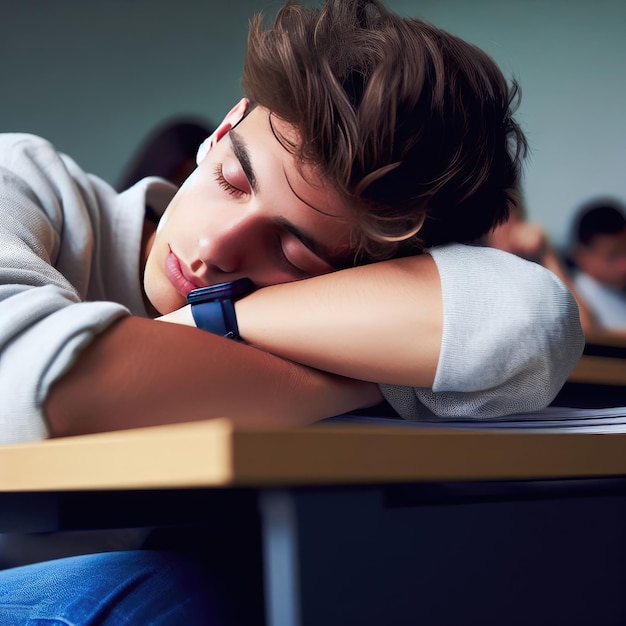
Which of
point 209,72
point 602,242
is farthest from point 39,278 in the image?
point 209,72

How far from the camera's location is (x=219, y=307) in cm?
65

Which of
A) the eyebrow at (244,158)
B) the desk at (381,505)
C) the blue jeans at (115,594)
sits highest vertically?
the eyebrow at (244,158)

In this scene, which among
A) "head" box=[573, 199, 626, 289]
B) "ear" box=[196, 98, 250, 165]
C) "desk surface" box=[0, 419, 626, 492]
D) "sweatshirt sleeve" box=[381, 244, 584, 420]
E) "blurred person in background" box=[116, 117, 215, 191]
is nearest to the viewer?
A: "desk surface" box=[0, 419, 626, 492]

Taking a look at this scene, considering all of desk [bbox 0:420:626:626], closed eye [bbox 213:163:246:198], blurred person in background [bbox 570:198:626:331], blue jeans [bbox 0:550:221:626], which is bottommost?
blurred person in background [bbox 570:198:626:331]

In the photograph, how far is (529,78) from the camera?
3.21 metres

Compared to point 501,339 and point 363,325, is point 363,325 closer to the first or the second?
point 363,325

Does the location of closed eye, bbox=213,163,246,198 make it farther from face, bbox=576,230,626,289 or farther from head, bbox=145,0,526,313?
face, bbox=576,230,626,289

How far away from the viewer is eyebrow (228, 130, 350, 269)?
2.37 feet

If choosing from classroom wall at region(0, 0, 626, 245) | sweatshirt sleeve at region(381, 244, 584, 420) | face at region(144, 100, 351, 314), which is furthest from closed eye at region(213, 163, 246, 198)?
classroom wall at region(0, 0, 626, 245)

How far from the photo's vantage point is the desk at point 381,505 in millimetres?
298

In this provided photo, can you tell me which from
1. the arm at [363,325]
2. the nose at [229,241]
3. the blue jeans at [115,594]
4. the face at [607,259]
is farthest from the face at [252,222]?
the face at [607,259]

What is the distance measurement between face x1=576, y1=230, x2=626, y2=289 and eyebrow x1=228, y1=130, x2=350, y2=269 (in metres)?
2.60

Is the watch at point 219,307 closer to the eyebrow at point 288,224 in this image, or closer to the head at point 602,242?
the eyebrow at point 288,224

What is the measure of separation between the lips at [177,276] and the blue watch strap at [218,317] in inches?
4.2
